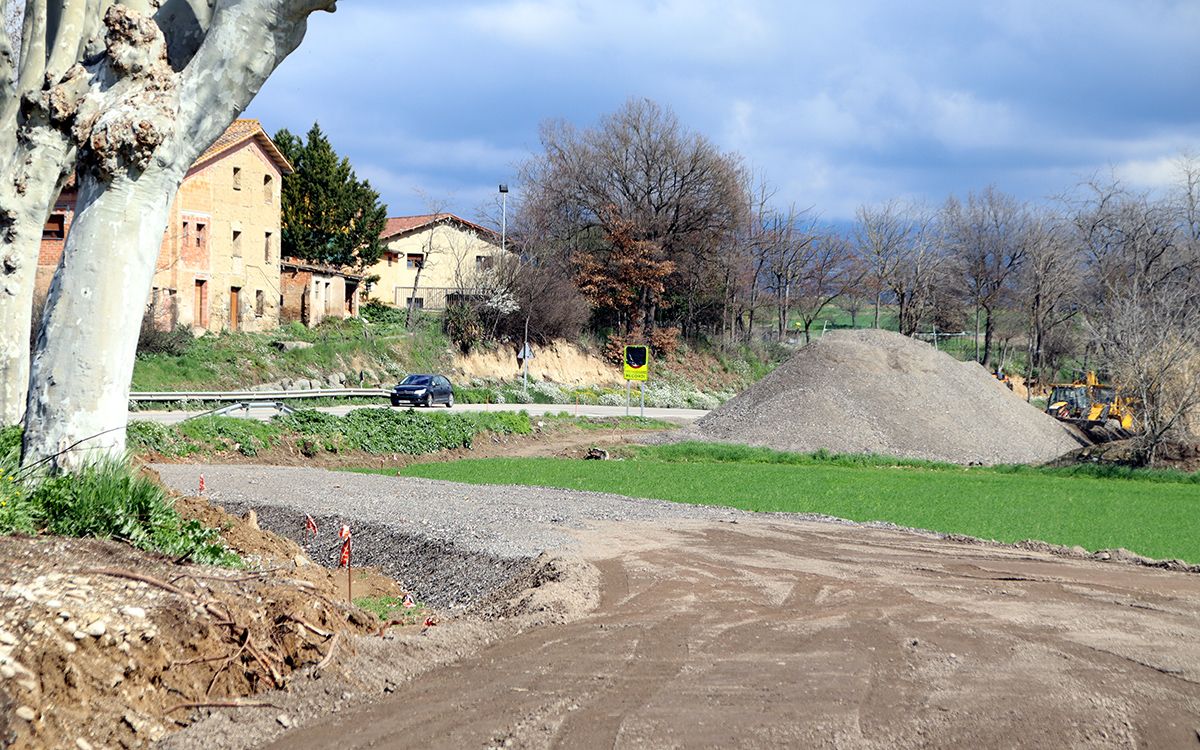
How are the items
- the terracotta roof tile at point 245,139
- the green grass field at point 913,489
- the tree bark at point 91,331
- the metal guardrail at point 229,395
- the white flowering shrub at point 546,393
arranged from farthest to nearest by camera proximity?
the white flowering shrub at point 546,393
the terracotta roof tile at point 245,139
the metal guardrail at point 229,395
the green grass field at point 913,489
the tree bark at point 91,331

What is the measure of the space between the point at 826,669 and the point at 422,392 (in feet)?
121

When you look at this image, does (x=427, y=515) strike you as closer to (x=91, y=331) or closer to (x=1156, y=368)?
(x=91, y=331)

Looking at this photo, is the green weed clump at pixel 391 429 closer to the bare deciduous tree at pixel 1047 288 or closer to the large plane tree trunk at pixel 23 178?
the large plane tree trunk at pixel 23 178

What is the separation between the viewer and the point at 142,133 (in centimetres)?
877

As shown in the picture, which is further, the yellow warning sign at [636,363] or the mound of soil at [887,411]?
the yellow warning sign at [636,363]

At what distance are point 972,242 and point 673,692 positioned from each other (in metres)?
84.4

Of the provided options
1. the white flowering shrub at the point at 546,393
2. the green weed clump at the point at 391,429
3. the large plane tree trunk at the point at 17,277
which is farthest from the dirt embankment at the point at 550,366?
the large plane tree trunk at the point at 17,277

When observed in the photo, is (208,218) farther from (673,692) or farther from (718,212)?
(673,692)

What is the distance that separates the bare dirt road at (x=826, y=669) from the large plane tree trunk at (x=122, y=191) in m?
4.04

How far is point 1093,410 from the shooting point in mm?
48594

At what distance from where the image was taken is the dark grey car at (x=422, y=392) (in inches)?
1711

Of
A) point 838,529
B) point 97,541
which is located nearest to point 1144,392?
point 838,529

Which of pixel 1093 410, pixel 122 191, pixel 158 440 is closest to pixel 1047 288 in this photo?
pixel 1093 410

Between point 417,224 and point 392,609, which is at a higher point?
point 417,224
